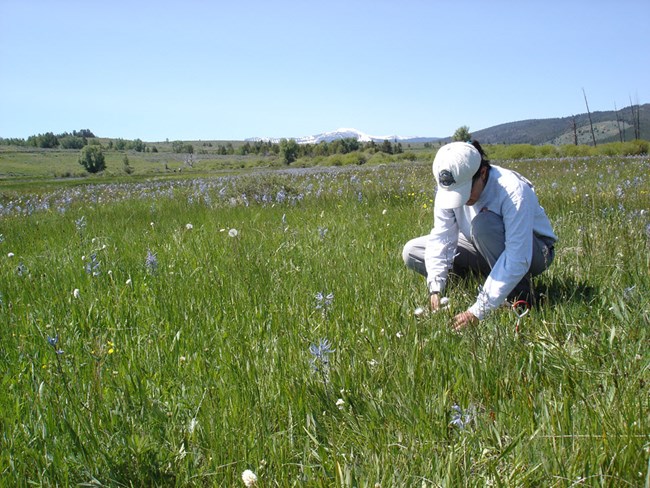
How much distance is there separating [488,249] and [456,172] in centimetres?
68

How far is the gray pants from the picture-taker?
10.9ft

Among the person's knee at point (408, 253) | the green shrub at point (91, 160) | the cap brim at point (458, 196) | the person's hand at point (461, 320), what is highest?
the green shrub at point (91, 160)

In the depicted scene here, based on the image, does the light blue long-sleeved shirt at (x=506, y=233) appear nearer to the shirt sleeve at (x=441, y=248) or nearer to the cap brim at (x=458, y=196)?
the shirt sleeve at (x=441, y=248)

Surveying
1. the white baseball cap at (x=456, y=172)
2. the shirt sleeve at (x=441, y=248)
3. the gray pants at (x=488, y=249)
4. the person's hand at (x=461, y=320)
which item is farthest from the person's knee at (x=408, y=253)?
the person's hand at (x=461, y=320)

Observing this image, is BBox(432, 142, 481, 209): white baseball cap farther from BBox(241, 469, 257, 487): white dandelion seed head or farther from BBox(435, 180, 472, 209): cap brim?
BBox(241, 469, 257, 487): white dandelion seed head

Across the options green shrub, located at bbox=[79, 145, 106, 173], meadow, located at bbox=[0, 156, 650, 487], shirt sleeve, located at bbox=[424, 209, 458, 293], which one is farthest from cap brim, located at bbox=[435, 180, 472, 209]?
green shrub, located at bbox=[79, 145, 106, 173]

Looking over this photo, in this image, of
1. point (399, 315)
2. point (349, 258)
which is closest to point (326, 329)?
point (399, 315)

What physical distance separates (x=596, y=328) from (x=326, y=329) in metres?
1.38

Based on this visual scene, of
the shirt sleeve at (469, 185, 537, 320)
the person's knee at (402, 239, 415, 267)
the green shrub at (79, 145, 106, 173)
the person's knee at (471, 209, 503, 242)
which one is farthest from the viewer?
the green shrub at (79, 145, 106, 173)

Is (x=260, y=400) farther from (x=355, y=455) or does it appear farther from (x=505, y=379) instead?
(x=505, y=379)

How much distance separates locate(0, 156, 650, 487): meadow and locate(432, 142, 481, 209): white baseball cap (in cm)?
69

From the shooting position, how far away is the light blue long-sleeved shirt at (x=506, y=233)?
2971mm

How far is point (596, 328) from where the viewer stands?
94.5 inches

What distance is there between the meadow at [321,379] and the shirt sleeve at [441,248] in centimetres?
15
